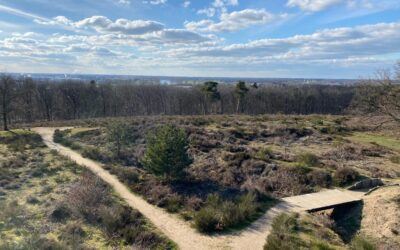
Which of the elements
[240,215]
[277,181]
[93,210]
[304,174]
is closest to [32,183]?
[93,210]

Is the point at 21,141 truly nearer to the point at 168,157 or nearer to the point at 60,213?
the point at 168,157

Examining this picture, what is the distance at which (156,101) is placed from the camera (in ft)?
296

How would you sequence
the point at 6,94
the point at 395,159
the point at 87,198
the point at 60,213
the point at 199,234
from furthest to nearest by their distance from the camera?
the point at 6,94
the point at 395,159
the point at 87,198
the point at 60,213
the point at 199,234

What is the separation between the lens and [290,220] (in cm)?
1350

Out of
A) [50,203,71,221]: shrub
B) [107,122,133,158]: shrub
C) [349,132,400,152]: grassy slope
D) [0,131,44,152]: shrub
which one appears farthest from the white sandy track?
[349,132,400,152]: grassy slope

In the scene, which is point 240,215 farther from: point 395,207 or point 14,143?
point 14,143

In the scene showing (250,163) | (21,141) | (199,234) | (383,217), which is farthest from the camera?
(21,141)

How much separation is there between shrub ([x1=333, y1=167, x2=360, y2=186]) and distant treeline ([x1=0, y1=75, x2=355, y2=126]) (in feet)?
156

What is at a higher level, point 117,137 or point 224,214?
point 117,137

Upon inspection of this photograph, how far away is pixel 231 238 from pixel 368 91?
11.6m

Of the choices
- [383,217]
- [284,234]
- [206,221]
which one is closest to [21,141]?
[206,221]

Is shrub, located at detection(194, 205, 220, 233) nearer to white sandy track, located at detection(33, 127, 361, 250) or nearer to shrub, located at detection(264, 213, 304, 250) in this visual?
white sandy track, located at detection(33, 127, 361, 250)

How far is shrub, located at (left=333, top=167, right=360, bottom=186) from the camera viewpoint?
18359 millimetres

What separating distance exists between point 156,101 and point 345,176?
2956 inches
